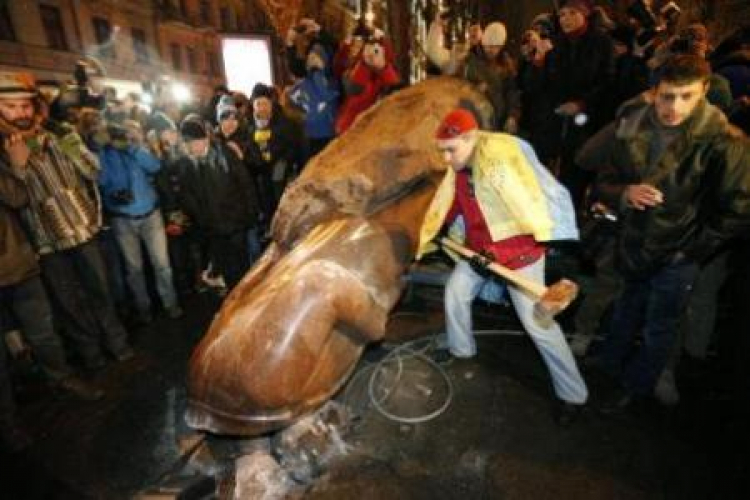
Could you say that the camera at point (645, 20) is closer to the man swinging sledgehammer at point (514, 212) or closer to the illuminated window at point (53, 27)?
the man swinging sledgehammer at point (514, 212)

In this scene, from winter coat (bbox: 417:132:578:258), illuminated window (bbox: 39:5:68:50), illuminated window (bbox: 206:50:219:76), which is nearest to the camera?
winter coat (bbox: 417:132:578:258)

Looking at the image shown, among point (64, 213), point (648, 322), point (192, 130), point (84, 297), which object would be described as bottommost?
point (84, 297)

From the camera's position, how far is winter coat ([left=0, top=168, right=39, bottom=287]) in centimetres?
327

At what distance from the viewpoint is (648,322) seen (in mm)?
2945

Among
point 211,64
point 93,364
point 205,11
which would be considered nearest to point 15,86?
point 93,364

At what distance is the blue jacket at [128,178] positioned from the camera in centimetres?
445

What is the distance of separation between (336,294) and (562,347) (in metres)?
1.47

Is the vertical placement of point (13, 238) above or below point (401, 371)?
above

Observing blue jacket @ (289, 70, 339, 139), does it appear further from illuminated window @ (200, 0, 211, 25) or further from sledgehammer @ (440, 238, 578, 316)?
illuminated window @ (200, 0, 211, 25)

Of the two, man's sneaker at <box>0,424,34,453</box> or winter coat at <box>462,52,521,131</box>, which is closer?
man's sneaker at <box>0,424,34,453</box>

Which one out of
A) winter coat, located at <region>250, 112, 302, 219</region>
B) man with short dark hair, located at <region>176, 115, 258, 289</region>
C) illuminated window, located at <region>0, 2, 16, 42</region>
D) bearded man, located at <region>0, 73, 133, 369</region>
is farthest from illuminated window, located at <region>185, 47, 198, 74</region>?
bearded man, located at <region>0, 73, 133, 369</region>

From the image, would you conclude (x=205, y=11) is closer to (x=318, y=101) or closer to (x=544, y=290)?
(x=318, y=101)

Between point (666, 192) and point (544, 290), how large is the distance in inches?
36.4

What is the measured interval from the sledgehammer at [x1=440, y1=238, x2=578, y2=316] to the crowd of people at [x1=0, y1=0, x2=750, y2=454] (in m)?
0.17
